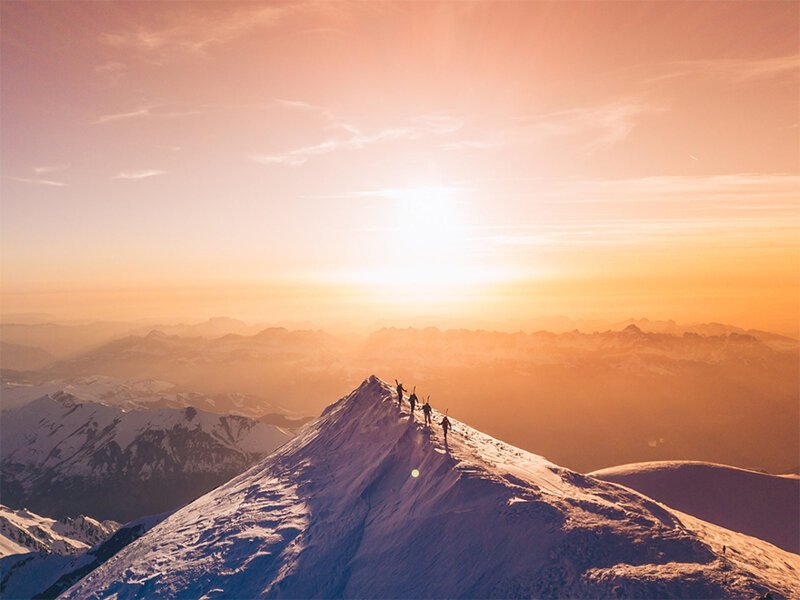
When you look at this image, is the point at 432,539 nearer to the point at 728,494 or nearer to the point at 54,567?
the point at 728,494

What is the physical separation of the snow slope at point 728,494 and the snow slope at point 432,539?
40.2m

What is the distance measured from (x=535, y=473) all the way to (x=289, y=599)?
25130mm

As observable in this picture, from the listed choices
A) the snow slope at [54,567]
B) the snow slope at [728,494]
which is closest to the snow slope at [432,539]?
the snow slope at [728,494]

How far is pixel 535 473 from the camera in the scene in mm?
47531

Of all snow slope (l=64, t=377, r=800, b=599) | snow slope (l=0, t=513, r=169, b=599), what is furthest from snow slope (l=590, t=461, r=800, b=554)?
snow slope (l=0, t=513, r=169, b=599)

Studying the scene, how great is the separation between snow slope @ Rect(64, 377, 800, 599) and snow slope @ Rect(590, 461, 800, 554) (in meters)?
40.2

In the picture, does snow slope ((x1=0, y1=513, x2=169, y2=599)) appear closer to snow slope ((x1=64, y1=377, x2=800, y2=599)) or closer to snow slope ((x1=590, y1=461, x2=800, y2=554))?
snow slope ((x1=64, y1=377, x2=800, y2=599))

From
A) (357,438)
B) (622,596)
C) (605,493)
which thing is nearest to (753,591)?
(622,596)

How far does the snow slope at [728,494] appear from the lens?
76.8m

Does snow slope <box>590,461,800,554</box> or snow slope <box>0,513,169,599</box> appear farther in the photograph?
snow slope <box>0,513,169,599</box>

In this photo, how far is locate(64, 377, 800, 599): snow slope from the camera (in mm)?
32625

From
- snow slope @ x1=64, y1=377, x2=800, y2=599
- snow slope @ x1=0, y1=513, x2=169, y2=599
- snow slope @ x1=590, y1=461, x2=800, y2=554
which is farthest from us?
snow slope @ x1=0, y1=513, x2=169, y2=599

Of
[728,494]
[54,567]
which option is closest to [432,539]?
[728,494]

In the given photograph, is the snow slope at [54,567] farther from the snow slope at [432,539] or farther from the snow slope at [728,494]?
the snow slope at [728,494]
